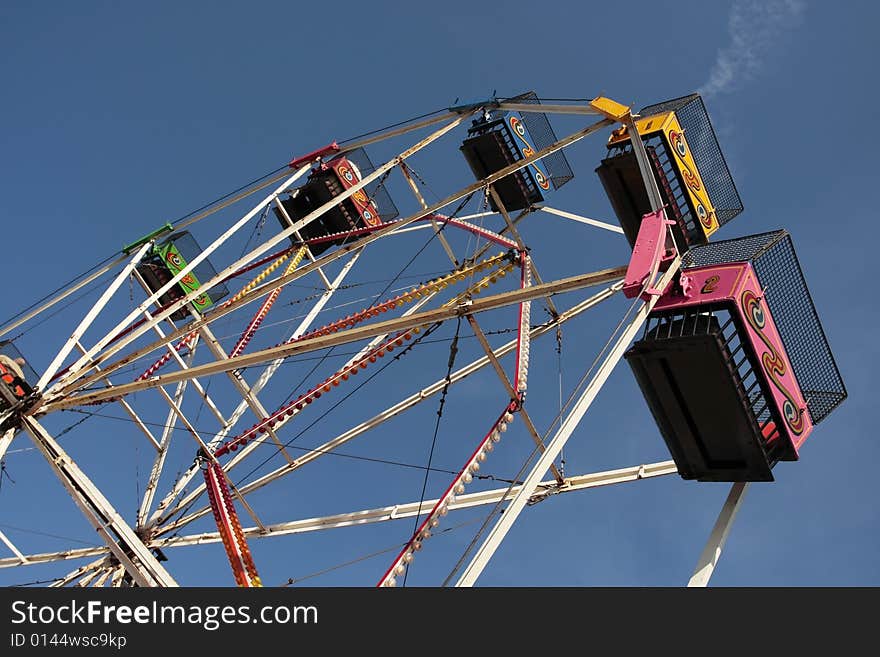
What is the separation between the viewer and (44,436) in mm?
15633

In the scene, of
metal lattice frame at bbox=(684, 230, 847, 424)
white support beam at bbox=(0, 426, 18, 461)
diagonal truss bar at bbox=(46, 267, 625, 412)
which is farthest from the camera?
white support beam at bbox=(0, 426, 18, 461)

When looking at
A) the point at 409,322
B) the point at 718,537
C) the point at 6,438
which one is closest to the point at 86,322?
the point at 6,438

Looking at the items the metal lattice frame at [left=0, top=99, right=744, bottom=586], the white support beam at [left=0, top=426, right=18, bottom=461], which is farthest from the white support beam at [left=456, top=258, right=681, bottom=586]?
the white support beam at [left=0, top=426, right=18, bottom=461]

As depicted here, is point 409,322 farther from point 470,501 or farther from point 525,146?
point 525,146

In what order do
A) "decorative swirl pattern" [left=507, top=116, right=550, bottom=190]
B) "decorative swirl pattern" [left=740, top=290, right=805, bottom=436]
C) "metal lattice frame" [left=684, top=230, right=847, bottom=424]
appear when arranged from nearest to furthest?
"decorative swirl pattern" [left=740, top=290, right=805, bottom=436], "metal lattice frame" [left=684, top=230, right=847, bottom=424], "decorative swirl pattern" [left=507, top=116, right=550, bottom=190]

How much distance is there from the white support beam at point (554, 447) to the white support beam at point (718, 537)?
128 inches

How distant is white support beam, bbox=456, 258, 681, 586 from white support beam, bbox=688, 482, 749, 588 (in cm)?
326

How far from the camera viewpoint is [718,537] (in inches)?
549

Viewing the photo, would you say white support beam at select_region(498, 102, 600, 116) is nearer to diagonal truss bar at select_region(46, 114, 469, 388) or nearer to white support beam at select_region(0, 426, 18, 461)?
diagonal truss bar at select_region(46, 114, 469, 388)

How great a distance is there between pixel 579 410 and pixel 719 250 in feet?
19.4

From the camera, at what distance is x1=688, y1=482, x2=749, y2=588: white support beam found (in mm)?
13195

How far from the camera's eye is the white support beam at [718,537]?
13.2 meters

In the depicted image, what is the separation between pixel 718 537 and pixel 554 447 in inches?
174
